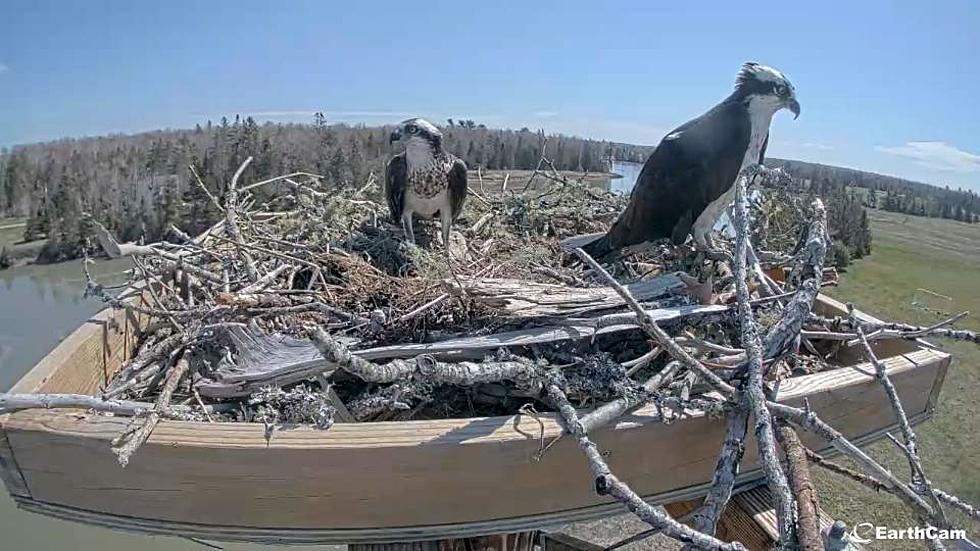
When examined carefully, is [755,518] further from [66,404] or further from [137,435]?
[66,404]

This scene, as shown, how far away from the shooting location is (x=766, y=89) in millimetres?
1477

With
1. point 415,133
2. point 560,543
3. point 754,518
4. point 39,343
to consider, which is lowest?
point 39,343

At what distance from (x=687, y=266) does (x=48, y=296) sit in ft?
18.9

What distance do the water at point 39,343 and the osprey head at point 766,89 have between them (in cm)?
374

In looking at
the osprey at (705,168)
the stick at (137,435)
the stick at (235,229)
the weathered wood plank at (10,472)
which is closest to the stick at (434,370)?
the stick at (137,435)

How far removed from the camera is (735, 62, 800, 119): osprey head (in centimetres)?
147

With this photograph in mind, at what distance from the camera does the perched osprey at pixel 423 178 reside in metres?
1.67

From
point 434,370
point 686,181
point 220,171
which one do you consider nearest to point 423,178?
point 686,181

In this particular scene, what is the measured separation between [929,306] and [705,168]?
347cm

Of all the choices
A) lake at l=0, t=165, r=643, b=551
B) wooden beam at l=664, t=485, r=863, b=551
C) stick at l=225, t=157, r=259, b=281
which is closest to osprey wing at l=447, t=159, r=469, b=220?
stick at l=225, t=157, r=259, b=281

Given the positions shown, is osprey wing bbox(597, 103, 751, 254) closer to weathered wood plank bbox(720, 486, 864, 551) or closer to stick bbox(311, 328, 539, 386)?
weathered wood plank bbox(720, 486, 864, 551)

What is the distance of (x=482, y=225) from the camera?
1884mm

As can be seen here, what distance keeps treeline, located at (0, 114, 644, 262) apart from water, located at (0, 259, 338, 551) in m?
0.32

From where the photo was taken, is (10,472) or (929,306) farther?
(929,306)
